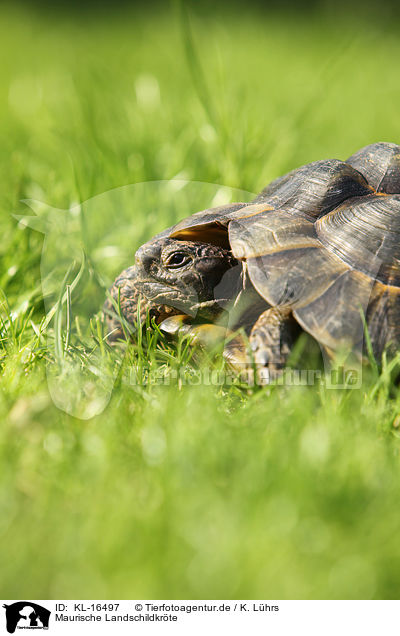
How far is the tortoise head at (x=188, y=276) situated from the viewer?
210 centimetres

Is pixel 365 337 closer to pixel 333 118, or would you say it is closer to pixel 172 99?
pixel 172 99

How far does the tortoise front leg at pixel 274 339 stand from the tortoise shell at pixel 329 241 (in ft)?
0.22

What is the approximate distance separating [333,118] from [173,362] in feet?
18.7

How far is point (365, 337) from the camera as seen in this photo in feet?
5.81

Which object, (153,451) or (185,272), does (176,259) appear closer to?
(185,272)

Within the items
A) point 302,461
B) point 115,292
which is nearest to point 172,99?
point 115,292
